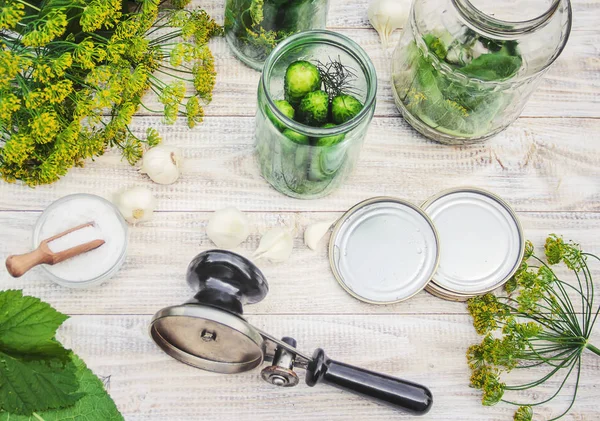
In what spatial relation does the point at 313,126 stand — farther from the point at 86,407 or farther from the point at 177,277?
the point at 86,407

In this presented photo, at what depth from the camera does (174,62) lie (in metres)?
1.08

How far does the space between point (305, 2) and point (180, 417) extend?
748 mm

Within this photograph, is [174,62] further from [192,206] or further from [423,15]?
[423,15]

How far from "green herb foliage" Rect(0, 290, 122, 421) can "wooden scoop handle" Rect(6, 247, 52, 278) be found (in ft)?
0.16

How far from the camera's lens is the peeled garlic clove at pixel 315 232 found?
1.23 meters

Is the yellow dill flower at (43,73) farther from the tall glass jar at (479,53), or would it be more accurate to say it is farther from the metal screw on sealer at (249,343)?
the tall glass jar at (479,53)

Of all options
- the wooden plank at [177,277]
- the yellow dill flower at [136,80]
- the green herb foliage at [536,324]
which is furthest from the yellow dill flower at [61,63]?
the green herb foliage at [536,324]

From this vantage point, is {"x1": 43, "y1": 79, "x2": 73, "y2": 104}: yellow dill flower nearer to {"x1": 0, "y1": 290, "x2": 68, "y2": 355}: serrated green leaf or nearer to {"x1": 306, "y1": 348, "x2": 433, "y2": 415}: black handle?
{"x1": 0, "y1": 290, "x2": 68, "y2": 355}: serrated green leaf

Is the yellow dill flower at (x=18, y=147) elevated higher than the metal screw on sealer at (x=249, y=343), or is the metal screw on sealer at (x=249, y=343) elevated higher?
the yellow dill flower at (x=18, y=147)

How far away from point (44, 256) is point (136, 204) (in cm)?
18

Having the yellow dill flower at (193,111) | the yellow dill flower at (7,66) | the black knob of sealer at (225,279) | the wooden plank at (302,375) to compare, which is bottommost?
the wooden plank at (302,375)

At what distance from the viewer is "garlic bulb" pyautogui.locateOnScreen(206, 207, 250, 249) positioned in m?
1.20

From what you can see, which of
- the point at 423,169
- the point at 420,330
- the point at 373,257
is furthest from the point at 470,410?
the point at 423,169

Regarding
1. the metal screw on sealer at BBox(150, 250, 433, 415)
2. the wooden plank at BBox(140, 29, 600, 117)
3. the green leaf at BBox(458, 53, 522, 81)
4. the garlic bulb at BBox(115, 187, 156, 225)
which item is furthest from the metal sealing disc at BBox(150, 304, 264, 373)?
the green leaf at BBox(458, 53, 522, 81)
